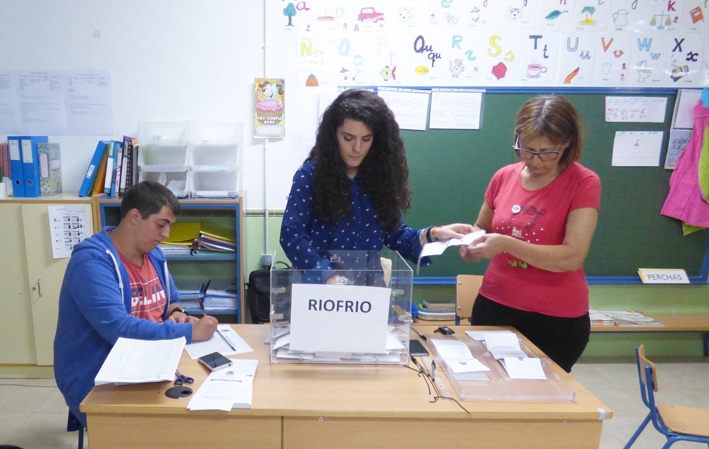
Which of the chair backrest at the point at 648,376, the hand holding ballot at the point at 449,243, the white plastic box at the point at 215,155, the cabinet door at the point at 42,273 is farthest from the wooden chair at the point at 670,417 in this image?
the cabinet door at the point at 42,273

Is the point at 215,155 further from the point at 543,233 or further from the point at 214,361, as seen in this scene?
the point at 543,233

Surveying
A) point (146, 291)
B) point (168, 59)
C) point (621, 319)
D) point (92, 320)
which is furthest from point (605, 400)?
point (168, 59)

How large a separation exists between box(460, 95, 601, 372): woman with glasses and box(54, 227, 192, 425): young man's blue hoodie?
3.56 feet

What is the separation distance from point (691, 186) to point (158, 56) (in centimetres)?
336

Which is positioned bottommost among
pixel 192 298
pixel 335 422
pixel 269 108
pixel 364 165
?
pixel 192 298

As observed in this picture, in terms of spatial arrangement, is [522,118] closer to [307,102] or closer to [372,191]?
[372,191]

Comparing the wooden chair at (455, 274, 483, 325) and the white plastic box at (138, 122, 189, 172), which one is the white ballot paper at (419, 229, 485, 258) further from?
the white plastic box at (138, 122, 189, 172)

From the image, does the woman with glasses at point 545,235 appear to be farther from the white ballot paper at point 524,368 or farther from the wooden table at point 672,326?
the wooden table at point 672,326

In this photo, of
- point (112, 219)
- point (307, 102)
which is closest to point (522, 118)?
point (307, 102)

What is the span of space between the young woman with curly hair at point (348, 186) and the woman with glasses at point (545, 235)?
0.20 meters

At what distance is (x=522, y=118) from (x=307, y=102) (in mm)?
1596

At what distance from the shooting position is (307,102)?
2855mm

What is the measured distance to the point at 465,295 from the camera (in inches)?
85.9

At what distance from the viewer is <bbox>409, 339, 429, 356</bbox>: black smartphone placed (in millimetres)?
1493
